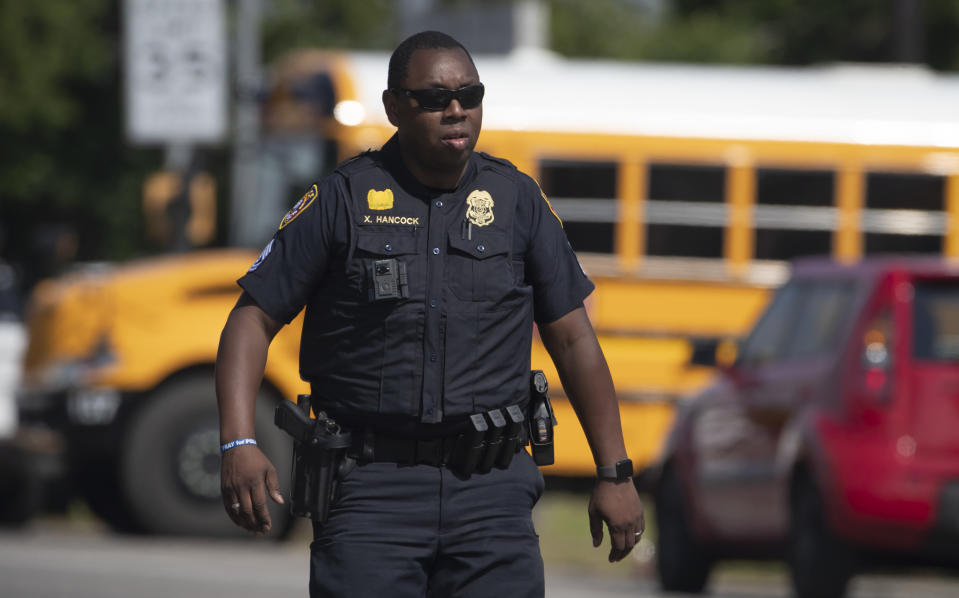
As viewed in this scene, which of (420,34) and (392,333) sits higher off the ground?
(420,34)

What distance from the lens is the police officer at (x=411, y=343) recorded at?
448 cm

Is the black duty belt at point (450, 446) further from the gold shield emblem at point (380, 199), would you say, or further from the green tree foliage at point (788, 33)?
the green tree foliage at point (788, 33)

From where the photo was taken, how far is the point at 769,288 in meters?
14.0

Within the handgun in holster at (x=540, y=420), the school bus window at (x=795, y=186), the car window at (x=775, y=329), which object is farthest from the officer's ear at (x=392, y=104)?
the school bus window at (x=795, y=186)

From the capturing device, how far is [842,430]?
8938mm

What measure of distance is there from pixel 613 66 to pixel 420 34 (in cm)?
1044

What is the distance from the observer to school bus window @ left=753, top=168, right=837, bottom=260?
46.6ft

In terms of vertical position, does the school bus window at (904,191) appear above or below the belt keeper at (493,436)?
above

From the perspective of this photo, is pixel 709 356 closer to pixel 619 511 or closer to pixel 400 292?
pixel 619 511

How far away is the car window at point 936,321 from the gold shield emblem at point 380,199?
15.6ft

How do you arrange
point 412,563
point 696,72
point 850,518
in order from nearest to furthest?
point 412,563 → point 850,518 → point 696,72

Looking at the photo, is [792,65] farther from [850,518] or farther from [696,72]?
Answer: [850,518]

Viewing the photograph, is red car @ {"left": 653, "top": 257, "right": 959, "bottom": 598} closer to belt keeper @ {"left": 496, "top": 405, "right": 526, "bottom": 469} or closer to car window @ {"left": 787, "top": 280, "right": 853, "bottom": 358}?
car window @ {"left": 787, "top": 280, "right": 853, "bottom": 358}

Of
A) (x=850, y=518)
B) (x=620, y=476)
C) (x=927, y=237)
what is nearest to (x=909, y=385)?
(x=850, y=518)
